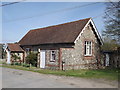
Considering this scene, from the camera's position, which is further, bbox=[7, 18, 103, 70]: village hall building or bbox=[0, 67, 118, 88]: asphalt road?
bbox=[7, 18, 103, 70]: village hall building

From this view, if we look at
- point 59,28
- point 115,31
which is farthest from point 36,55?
point 115,31

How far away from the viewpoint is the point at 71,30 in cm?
2039

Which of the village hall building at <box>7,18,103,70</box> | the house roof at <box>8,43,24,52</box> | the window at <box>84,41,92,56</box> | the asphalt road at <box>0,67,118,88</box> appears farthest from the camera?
the house roof at <box>8,43,24,52</box>

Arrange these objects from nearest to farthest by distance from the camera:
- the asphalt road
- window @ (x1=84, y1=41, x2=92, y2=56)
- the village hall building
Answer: the asphalt road → the village hall building → window @ (x1=84, y1=41, x2=92, y2=56)

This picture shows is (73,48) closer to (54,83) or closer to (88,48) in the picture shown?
(88,48)

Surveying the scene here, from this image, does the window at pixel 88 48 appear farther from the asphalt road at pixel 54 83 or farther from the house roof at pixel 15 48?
the house roof at pixel 15 48

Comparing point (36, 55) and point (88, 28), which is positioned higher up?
point (88, 28)

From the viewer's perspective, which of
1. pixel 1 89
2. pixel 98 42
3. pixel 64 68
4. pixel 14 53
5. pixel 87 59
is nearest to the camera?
pixel 1 89

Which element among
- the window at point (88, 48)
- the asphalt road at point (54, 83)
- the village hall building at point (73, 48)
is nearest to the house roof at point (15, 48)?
the village hall building at point (73, 48)

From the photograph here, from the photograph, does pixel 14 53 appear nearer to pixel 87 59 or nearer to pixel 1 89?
pixel 87 59

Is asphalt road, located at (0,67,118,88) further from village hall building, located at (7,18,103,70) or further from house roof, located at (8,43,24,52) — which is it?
house roof, located at (8,43,24,52)

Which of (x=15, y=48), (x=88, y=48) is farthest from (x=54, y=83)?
(x=15, y=48)

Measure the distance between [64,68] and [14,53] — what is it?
12.8m

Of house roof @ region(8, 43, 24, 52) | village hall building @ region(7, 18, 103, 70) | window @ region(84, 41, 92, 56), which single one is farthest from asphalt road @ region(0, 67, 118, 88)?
house roof @ region(8, 43, 24, 52)
